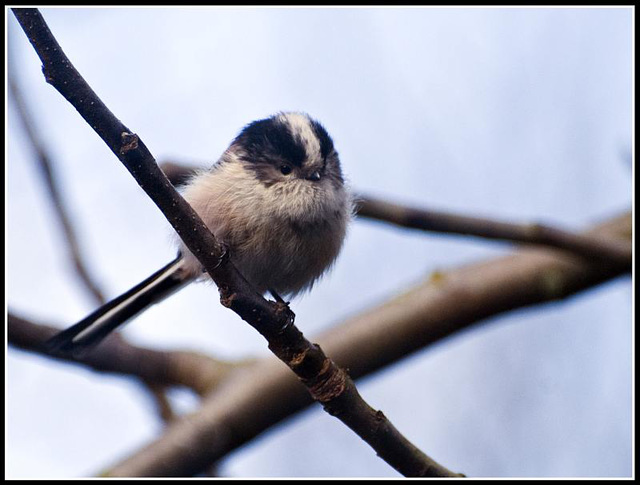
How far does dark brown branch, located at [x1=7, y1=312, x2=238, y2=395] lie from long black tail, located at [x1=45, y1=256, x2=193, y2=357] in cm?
7

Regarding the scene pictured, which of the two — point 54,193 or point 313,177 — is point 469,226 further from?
point 54,193

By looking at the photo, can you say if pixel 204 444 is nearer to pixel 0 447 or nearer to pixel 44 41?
pixel 0 447

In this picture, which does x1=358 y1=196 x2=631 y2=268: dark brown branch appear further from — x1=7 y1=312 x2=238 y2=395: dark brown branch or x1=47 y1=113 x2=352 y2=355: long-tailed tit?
x1=7 y1=312 x2=238 y2=395: dark brown branch

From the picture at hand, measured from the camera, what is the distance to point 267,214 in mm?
2326

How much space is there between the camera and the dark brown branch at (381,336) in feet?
9.35

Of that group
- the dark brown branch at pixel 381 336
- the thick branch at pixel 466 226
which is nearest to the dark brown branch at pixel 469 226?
the thick branch at pixel 466 226

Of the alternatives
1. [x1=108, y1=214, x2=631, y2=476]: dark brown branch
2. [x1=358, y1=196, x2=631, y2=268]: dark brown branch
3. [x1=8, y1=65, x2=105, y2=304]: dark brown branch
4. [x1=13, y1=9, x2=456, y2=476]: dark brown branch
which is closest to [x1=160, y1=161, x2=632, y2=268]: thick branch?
[x1=358, y1=196, x2=631, y2=268]: dark brown branch

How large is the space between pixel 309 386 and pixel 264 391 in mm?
1170

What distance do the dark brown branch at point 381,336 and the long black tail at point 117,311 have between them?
0.50 meters

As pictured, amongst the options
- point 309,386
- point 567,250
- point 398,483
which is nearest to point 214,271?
point 309,386

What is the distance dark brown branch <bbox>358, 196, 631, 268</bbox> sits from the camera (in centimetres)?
319

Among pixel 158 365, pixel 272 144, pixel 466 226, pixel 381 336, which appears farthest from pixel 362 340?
pixel 272 144

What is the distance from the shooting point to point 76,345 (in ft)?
9.03

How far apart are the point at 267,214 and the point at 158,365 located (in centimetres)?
141
